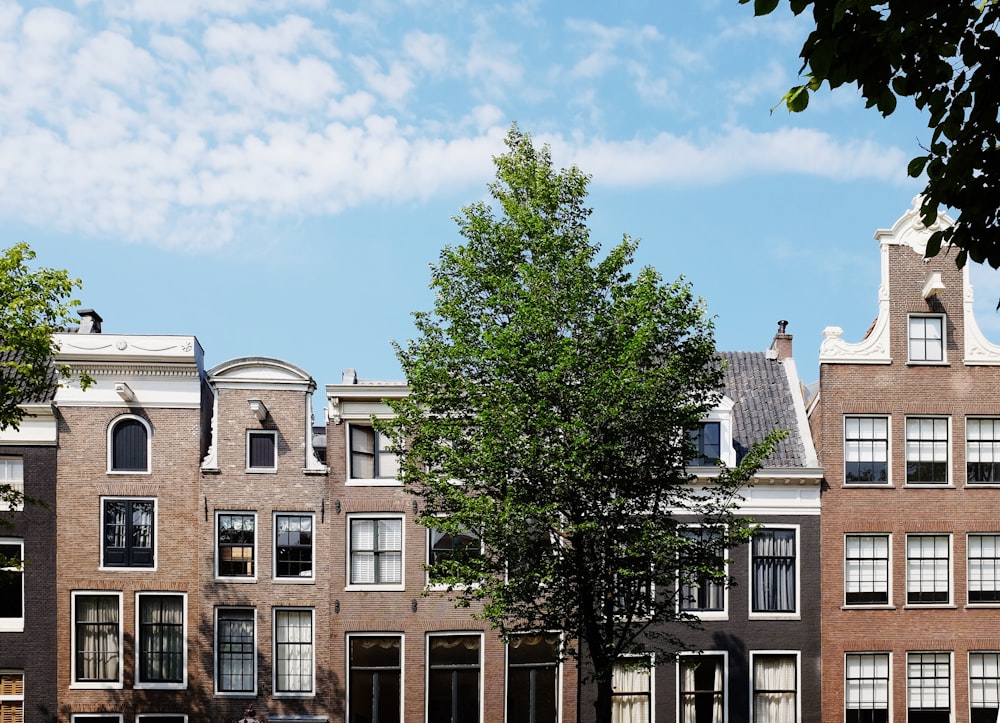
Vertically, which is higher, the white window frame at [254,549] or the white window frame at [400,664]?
the white window frame at [254,549]

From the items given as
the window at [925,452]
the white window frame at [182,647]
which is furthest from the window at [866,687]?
the white window frame at [182,647]

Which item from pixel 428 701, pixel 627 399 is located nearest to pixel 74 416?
pixel 428 701

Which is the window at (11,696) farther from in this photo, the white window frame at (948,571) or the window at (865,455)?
the white window frame at (948,571)

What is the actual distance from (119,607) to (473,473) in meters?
12.3

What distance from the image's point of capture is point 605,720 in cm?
2481

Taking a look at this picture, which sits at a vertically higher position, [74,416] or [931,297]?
[931,297]

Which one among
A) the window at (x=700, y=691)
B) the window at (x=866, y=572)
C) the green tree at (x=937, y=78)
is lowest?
the window at (x=700, y=691)

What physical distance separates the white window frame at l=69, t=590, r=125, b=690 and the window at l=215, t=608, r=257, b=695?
252 cm

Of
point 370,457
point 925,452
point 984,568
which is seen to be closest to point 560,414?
point 370,457

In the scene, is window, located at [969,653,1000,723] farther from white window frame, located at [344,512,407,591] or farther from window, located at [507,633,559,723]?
white window frame, located at [344,512,407,591]

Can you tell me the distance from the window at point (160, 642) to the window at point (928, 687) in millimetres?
19551

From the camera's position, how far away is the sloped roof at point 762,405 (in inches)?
1275

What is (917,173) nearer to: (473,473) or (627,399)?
(627,399)

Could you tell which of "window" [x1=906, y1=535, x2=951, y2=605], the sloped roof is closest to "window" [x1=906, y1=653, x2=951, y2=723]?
"window" [x1=906, y1=535, x2=951, y2=605]
